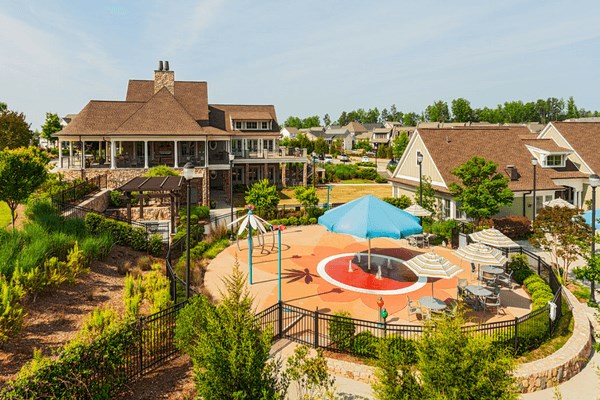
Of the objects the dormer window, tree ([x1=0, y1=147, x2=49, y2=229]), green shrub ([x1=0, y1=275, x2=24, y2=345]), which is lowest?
green shrub ([x1=0, y1=275, x2=24, y2=345])

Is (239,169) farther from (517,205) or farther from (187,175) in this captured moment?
(187,175)

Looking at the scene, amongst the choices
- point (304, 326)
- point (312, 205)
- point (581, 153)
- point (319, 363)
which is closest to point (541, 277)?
point (304, 326)

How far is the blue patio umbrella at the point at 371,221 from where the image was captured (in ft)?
50.8

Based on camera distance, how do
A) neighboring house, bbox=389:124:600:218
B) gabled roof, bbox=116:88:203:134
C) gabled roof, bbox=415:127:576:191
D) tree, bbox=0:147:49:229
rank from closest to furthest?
tree, bbox=0:147:49:229
neighboring house, bbox=389:124:600:218
gabled roof, bbox=415:127:576:191
gabled roof, bbox=116:88:203:134

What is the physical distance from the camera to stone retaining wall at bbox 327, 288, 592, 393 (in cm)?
992

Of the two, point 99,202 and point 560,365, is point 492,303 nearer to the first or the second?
point 560,365

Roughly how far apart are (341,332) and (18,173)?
16.1 metres

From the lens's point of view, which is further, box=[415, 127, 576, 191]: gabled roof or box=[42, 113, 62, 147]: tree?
box=[42, 113, 62, 147]: tree

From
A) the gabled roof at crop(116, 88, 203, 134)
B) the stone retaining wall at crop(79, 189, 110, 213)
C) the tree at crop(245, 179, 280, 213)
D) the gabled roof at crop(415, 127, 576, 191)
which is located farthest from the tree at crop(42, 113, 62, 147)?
the gabled roof at crop(415, 127, 576, 191)

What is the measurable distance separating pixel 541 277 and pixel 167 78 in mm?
40339

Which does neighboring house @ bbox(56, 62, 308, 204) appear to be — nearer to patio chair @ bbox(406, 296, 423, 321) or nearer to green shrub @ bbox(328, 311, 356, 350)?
patio chair @ bbox(406, 296, 423, 321)

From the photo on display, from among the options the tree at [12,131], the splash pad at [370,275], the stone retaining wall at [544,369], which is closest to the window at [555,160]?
the splash pad at [370,275]

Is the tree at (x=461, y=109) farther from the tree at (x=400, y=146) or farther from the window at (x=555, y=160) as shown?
the window at (x=555, y=160)

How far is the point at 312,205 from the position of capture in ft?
99.9
